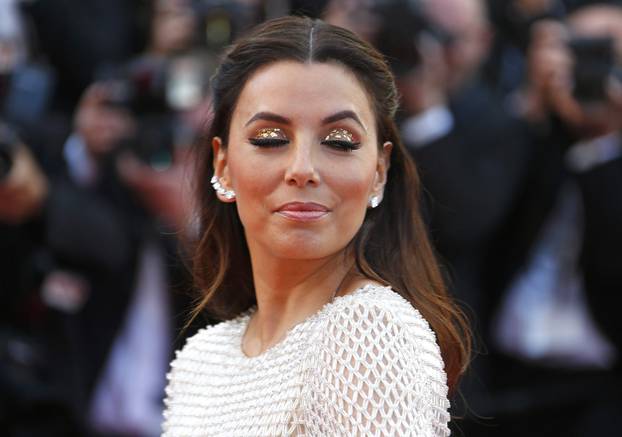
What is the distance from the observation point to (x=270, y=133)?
8.15 feet

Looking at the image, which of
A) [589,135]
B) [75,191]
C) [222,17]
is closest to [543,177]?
[589,135]

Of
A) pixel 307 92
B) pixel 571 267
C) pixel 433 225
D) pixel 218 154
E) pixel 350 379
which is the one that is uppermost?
pixel 307 92

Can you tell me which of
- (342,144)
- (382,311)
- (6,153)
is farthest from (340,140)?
(6,153)

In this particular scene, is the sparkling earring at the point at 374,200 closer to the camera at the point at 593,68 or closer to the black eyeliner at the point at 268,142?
the black eyeliner at the point at 268,142

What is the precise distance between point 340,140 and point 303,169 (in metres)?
0.11

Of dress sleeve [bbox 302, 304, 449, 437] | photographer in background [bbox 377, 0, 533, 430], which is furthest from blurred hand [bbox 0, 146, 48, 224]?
dress sleeve [bbox 302, 304, 449, 437]

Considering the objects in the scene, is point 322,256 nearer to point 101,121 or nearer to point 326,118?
point 326,118

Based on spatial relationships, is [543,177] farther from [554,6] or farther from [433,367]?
[433,367]

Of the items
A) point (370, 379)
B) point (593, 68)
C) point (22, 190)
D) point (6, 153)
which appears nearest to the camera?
point (370, 379)

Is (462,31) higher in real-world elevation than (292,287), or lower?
lower

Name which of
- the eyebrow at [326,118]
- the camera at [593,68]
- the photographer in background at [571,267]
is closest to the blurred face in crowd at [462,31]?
the photographer in background at [571,267]

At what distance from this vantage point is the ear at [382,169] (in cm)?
265

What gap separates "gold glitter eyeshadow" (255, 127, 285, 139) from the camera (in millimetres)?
2471

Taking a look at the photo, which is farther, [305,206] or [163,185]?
[163,185]
